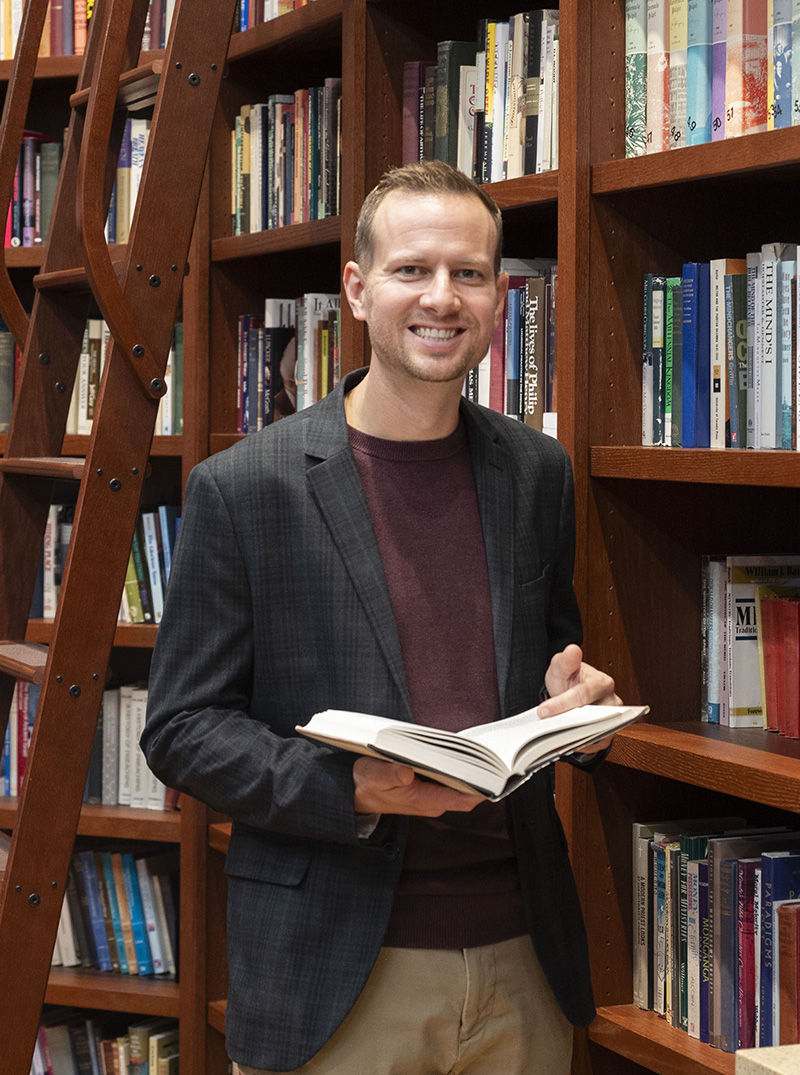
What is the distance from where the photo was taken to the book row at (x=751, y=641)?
1839 millimetres

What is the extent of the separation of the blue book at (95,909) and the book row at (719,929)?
1366 millimetres

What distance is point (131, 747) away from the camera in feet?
9.34

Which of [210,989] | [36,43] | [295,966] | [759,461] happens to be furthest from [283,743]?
[210,989]

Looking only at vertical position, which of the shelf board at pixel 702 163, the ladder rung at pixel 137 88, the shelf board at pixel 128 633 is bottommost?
the shelf board at pixel 128 633

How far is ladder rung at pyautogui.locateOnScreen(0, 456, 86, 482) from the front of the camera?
179 centimetres

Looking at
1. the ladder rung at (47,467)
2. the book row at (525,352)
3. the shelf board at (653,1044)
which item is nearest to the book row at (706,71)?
the book row at (525,352)

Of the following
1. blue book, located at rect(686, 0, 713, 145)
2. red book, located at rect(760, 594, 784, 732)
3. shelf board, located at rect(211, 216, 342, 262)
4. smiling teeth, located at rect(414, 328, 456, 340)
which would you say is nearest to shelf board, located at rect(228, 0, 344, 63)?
shelf board, located at rect(211, 216, 342, 262)

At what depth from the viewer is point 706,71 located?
179 centimetres

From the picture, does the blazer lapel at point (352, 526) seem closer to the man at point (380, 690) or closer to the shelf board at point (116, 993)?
the man at point (380, 690)

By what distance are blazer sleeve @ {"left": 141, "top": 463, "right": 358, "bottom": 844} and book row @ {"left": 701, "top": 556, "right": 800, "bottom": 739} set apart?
2.41 feet

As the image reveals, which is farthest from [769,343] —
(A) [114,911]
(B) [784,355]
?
(A) [114,911]

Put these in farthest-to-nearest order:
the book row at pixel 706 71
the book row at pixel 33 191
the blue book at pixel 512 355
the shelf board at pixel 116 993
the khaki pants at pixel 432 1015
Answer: the book row at pixel 33 191 → the shelf board at pixel 116 993 → the blue book at pixel 512 355 → the book row at pixel 706 71 → the khaki pants at pixel 432 1015

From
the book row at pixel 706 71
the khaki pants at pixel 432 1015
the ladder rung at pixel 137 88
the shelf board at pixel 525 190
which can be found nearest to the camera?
the khaki pants at pixel 432 1015

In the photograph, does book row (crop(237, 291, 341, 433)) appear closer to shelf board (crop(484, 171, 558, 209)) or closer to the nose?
shelf board (crop(484, 171, 558, 209))
